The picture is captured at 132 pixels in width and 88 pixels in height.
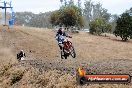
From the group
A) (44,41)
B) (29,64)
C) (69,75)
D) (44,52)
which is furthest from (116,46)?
(69,75)

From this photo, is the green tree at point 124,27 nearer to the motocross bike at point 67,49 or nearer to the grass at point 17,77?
the motocross bike at point 67,49

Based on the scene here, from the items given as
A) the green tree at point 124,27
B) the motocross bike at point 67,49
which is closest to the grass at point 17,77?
the motocross bike at point 67,49

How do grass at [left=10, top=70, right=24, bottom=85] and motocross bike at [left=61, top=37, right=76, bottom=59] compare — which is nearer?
grass at [left=10, top=70, right=24, bottom=85]

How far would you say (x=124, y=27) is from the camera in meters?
89.2

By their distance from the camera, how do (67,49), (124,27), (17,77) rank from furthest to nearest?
(124,27), (67,49), (17,77)

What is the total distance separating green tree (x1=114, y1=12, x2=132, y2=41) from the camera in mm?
88438

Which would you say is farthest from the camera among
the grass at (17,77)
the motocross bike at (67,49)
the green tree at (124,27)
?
the green tree at (124,27)

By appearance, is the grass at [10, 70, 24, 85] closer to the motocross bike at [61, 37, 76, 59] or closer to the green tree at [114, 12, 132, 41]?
the motocross bike at [61, 37, 76, 59]

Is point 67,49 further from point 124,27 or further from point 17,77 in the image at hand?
point 124,27

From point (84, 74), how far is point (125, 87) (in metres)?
1.67

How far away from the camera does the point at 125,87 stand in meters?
13.2

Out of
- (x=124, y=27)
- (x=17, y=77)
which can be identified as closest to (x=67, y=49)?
(x=17, y=77)

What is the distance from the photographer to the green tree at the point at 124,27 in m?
88.4

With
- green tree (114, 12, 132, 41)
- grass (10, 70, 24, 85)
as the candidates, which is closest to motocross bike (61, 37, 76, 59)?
grass (10, 70, 24, 85)
